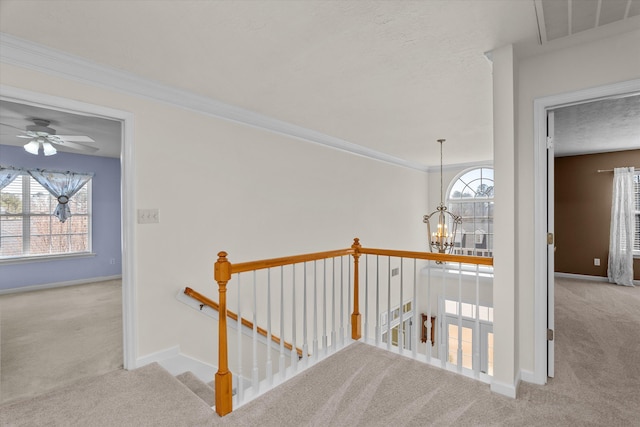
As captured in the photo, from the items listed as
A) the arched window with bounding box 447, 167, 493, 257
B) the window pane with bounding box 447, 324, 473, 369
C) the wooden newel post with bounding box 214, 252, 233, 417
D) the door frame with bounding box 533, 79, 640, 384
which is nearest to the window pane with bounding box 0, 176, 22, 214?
the wooden newel post with bounding box 214, 252, 233, 417

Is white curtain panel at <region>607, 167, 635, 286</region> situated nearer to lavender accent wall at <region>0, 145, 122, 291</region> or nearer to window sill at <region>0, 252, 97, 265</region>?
lavender accent wall at <region>0, 145, 122, 291</region>

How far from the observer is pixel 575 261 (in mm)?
5906

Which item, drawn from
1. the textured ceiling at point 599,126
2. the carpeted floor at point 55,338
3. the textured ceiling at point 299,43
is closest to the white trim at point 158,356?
the carpeted floor at point 55,338

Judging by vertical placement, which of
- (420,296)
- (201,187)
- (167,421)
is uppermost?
(201,187)

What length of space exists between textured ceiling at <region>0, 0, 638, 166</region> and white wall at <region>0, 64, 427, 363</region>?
1.00 ft

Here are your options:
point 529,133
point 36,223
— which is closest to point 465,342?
point 529,133

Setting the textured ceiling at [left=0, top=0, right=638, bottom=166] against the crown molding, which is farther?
the crown molding

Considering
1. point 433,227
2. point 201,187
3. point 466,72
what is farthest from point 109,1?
point 433,227

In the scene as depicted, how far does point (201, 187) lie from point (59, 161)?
172 inches

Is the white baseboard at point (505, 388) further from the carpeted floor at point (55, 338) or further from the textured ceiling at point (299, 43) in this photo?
the carpeted floor at point (55, 338)

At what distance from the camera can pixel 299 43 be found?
198cm

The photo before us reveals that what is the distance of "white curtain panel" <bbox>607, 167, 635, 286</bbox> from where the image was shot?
5.27m

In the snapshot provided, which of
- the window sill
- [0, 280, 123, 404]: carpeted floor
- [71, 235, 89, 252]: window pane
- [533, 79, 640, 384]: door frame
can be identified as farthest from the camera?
[71, 235, 89, 252]: window pane

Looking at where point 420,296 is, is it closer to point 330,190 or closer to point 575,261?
point 575,261
